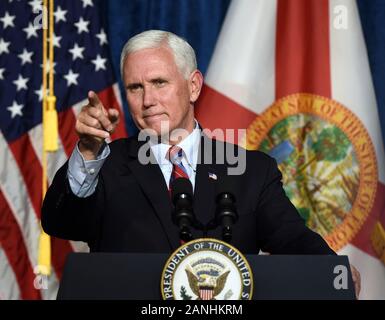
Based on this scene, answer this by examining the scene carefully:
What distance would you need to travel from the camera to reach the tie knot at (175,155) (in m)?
2.36

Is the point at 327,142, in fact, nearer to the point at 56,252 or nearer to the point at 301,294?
the point at 56,252

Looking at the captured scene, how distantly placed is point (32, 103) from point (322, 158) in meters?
1.49

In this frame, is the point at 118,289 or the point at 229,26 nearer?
the point at 118,289

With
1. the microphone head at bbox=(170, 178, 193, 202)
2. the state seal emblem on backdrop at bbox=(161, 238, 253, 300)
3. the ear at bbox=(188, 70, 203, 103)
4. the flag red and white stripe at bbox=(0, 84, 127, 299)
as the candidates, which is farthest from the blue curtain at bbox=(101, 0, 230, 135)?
the state seal emblem on backdrop at bbox=(161, 238, 253, 300)

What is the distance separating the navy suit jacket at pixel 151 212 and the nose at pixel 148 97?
14 centimetres

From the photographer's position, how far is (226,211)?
178 cm

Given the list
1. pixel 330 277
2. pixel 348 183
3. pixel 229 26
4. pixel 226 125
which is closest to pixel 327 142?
pixel 348 183

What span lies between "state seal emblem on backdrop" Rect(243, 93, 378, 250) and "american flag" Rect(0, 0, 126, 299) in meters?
0.78

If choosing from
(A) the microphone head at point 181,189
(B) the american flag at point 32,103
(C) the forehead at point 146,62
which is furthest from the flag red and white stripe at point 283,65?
(A) the microphone head at point 181,189

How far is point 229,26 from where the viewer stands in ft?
13.1

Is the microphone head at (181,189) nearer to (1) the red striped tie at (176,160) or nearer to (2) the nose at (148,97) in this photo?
(1) the red striped tie at (176,160)

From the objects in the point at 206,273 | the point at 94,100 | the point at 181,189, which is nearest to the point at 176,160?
the point at 181,189

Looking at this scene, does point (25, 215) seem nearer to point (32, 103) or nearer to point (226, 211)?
point (32, 103)
